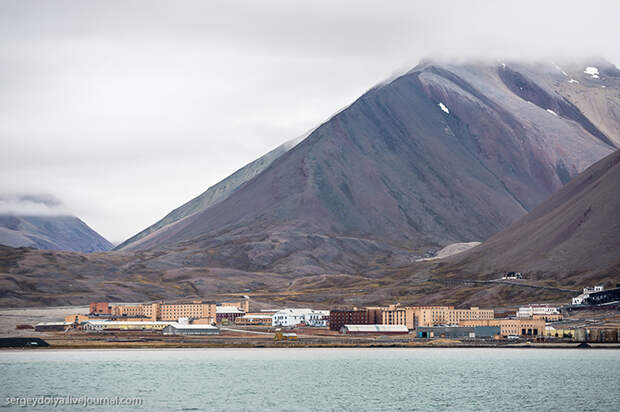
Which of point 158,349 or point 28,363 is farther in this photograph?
point 158,349

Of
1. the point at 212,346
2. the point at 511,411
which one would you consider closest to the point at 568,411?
the point at 511,411

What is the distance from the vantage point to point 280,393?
109m

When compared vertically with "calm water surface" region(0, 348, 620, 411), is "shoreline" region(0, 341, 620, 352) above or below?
above

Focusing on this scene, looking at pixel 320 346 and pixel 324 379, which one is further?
pixel 320 346

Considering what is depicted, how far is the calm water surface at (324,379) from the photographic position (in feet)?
329

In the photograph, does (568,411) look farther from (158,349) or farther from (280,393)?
(158,349)

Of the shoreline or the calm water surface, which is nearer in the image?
the calm water surface

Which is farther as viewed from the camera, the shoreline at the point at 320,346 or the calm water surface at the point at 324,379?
the shoreline at the point at 320,346

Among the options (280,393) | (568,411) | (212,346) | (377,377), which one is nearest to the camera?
(568,411)

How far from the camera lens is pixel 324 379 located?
12600 cm

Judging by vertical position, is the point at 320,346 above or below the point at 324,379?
above

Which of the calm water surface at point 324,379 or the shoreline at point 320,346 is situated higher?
the shoreline at point 320,346

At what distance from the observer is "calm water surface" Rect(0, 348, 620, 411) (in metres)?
100

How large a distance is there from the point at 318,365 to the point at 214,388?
125 ft
